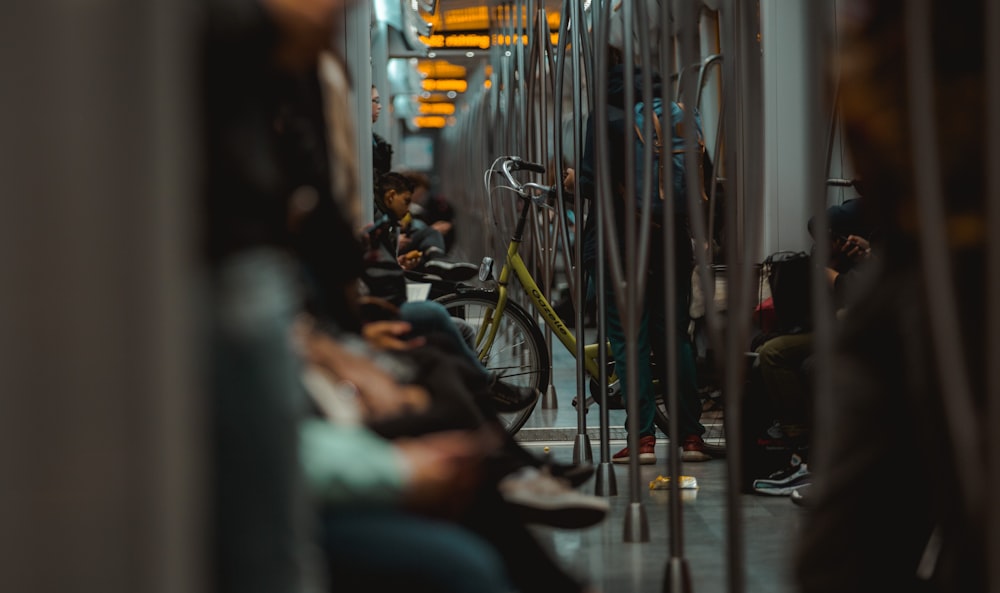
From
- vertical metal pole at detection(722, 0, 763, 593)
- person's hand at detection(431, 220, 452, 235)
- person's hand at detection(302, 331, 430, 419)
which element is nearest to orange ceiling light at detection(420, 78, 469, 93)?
person's hand at detection(431, 220, 452, 235)

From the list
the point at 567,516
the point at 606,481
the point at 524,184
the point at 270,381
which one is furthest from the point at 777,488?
the point at 270,381

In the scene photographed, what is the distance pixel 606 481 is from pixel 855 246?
1.25 meters

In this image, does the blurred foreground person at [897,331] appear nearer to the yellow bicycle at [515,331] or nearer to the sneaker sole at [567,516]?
the sneaker sole at [567,516]

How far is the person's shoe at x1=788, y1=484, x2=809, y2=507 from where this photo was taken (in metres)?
3.99

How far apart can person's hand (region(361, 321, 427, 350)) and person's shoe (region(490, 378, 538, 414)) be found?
646 mm

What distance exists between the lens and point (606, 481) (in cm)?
411

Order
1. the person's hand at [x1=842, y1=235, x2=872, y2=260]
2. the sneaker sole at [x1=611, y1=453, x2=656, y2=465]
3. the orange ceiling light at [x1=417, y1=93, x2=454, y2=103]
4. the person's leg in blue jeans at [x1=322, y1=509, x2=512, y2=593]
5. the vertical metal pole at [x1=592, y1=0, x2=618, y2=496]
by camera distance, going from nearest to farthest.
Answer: the person's leg in blue jeans at [x1=322, y1=509, x2=512, y2=593], the vertical metal pole at [x1=592, y1=0, x2=618, y2=496], the person's hand at [x1=842, y1=235, x2=872, y2=260], the sneaker sole at [x1=611, y1=453, x2=656, y2=465], the orange ceiling light at [x1=417, y1=93, x2=454, y2=103]

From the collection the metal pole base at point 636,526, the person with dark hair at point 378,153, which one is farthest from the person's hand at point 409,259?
the metal pole base at point 636,526

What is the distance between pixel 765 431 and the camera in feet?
14.4

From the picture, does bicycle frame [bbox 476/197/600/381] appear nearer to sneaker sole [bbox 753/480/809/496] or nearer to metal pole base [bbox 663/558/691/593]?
sneaker sole [bbox 753/480/809/496]

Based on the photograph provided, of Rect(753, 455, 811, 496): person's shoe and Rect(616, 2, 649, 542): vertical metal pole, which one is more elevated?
Rect(616, 2, 649, 542): vertical metal pole

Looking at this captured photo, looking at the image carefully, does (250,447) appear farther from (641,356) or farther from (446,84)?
(446,84)

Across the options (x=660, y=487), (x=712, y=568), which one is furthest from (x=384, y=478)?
(x=660, y=487)

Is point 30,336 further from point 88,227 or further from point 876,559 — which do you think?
point 876,559
